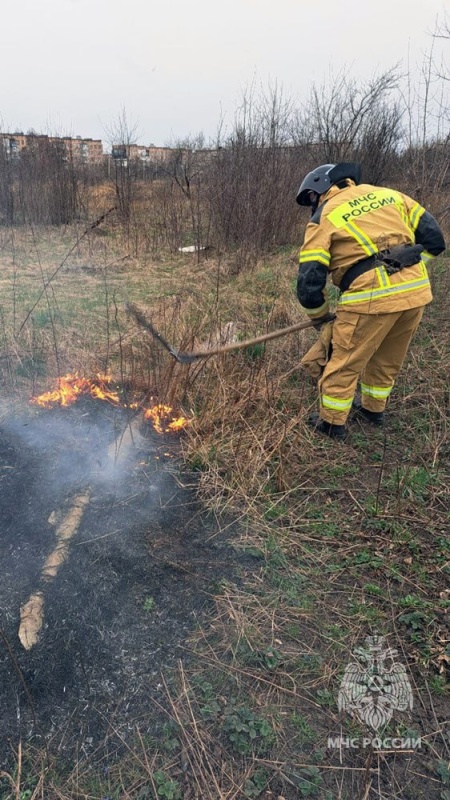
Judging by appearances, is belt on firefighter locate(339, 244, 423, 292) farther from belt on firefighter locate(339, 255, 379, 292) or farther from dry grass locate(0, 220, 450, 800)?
dry grass locate(0, 220, 450, 800)

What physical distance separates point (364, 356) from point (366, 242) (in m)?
0.79

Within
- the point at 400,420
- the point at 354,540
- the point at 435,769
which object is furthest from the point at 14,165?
the point at 435,769

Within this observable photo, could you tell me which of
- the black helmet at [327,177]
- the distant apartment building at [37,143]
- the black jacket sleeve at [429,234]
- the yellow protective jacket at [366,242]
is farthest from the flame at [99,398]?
the distant apartment building at [37,143]

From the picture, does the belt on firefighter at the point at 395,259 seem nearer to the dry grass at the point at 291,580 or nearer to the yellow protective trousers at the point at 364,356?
the yellow protective trousers at the point at 364,356

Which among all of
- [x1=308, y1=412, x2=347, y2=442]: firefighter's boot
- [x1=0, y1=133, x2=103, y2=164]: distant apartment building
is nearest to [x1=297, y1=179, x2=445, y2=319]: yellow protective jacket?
[x1=308, y1=412, x2=347, y2=442]: firefighter's boot

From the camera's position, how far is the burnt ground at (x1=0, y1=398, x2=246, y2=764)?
184cm

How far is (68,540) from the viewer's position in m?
2.57

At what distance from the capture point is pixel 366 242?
10.3ft

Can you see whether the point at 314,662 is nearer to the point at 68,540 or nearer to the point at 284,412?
the point at 68,540

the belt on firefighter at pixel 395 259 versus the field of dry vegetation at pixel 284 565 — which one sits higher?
the belt on firefighter at pixel 395 259

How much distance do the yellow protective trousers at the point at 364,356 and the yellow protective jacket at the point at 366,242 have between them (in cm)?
11

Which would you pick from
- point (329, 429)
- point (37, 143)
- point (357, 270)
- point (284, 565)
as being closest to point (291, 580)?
point (284, 565)

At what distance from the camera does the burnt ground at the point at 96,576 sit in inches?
72.5

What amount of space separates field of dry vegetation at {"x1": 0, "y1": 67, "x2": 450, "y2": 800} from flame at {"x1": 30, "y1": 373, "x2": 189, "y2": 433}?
0.13 metres
